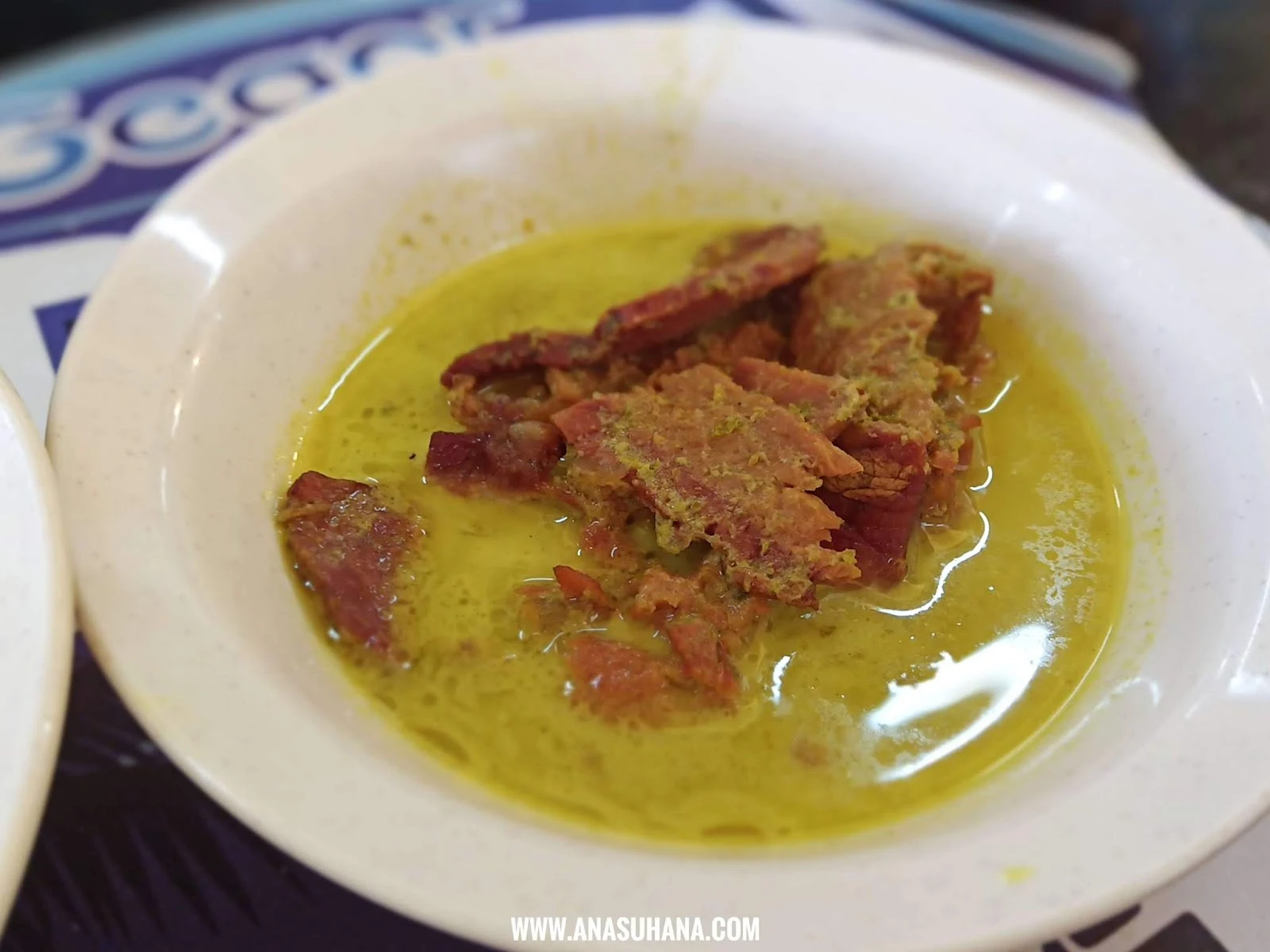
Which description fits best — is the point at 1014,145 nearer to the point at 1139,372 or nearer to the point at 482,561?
the point at 1139,372

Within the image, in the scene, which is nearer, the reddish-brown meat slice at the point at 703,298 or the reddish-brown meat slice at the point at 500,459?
the reddish-brown meat slice at the point at 500,459

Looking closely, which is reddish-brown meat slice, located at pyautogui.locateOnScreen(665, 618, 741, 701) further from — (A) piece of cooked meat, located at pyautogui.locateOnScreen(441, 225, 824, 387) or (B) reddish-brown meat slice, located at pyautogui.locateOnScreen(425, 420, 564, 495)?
(A) piece of cooked meat, located at pyautogui.locateOnScreen(441, 225, 824, 387)

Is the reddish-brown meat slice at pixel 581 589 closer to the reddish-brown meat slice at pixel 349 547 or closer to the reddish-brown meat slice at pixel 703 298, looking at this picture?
the reddish-brown meat slice at pixel 349 547

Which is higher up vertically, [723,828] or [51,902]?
[723,828]

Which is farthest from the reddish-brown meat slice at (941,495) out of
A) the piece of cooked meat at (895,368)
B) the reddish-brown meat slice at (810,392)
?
the reddish-brown meat slice at (810,392)

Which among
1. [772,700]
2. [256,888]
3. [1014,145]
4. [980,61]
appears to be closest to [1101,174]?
[1014,145]

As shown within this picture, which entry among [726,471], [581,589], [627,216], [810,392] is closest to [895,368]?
[810,392]
